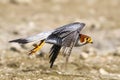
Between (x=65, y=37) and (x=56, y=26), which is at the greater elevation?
(x=56, y=26)

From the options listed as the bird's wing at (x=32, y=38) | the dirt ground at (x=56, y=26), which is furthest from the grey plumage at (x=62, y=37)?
the dirt ground at (x=56, y=26)

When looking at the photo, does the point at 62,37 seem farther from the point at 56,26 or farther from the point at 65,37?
the point at 56,26

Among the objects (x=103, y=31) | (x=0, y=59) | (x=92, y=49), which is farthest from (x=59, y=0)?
(x=0, y=59)

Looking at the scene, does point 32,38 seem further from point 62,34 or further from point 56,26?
point 56,26

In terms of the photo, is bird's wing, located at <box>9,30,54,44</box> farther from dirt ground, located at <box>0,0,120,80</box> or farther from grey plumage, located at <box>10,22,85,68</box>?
dirt ground, located at <box>0,0,120,80</box>

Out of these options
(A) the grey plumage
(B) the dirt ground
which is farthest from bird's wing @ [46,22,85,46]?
(B) the dirt ground

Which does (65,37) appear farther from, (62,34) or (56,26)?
(56,26)

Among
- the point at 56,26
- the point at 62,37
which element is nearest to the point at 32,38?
the point at 62,37

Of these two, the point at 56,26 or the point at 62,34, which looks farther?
the point at 56,26
